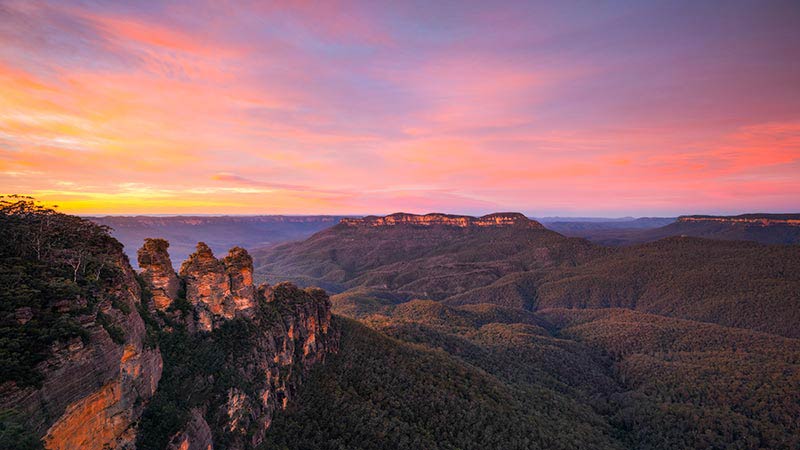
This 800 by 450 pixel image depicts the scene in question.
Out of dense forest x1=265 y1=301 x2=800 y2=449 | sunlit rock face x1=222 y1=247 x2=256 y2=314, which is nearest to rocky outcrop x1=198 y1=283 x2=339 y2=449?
sunlit rock face x1=222 y1=247 x2=256 y2=314

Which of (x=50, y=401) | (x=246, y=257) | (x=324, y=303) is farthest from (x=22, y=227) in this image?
(x=324, y=303)

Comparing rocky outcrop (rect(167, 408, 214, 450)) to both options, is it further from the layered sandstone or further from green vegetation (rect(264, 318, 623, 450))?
green vegetation (rect(264, 318, 623, 450))

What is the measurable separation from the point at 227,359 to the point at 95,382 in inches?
826

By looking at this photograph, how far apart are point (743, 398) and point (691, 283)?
5115 inches

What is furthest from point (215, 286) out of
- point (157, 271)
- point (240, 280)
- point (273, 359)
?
point (273, 359)

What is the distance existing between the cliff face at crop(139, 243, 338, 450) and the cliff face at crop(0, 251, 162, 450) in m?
2.90

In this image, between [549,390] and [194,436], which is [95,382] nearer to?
[194,436]

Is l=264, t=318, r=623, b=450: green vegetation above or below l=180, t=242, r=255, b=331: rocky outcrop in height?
below

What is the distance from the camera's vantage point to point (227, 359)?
38.9 metres

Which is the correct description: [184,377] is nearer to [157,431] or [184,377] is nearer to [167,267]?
[157,431]

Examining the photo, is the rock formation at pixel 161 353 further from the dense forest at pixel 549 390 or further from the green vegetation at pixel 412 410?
the dense forest at pixel 549 390

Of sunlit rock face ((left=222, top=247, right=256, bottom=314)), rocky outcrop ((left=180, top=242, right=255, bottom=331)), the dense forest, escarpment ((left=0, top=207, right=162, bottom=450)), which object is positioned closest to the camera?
escarpment ((left=0, top=207, right=162, bottom=450))

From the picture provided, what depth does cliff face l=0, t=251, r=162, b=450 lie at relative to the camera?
15.9 metres

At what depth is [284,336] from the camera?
171 feet
